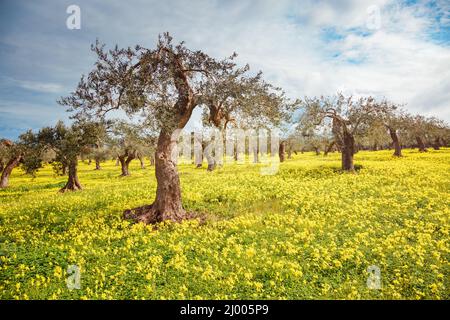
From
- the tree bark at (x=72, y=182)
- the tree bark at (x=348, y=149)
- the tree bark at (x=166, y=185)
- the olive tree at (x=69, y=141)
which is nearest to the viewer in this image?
the tree bark at (x=166, y=185)

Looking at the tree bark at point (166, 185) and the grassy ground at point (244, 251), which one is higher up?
the tree bark at point (166, 185)

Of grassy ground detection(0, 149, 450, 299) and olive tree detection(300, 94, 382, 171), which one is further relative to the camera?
olive tree detection(300, 94, 382, 171)

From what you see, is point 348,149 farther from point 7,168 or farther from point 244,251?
point 7,168

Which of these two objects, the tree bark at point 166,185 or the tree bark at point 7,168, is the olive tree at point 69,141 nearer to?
the tree bark at point 7,168

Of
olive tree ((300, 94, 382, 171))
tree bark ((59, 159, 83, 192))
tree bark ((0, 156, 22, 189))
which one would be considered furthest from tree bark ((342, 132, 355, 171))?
tree bark ((0, 156, 22, 189))

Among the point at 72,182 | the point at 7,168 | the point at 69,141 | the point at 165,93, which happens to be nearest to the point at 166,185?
the point at 165,93

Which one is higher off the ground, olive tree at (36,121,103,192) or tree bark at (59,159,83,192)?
olive tree at (36,121,103,192)

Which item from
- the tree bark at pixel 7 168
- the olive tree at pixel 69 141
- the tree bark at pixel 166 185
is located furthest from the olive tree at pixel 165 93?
the tree bark at pixel 7 168

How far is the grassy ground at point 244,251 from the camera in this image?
8836 mm

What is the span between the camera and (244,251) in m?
11.6

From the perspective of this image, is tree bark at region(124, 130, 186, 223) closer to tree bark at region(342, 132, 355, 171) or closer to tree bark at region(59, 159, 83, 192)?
tree bark at region(59, 159, 83, 192)

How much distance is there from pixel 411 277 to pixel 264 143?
60696 millimetres

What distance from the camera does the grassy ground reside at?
884 centimetres
